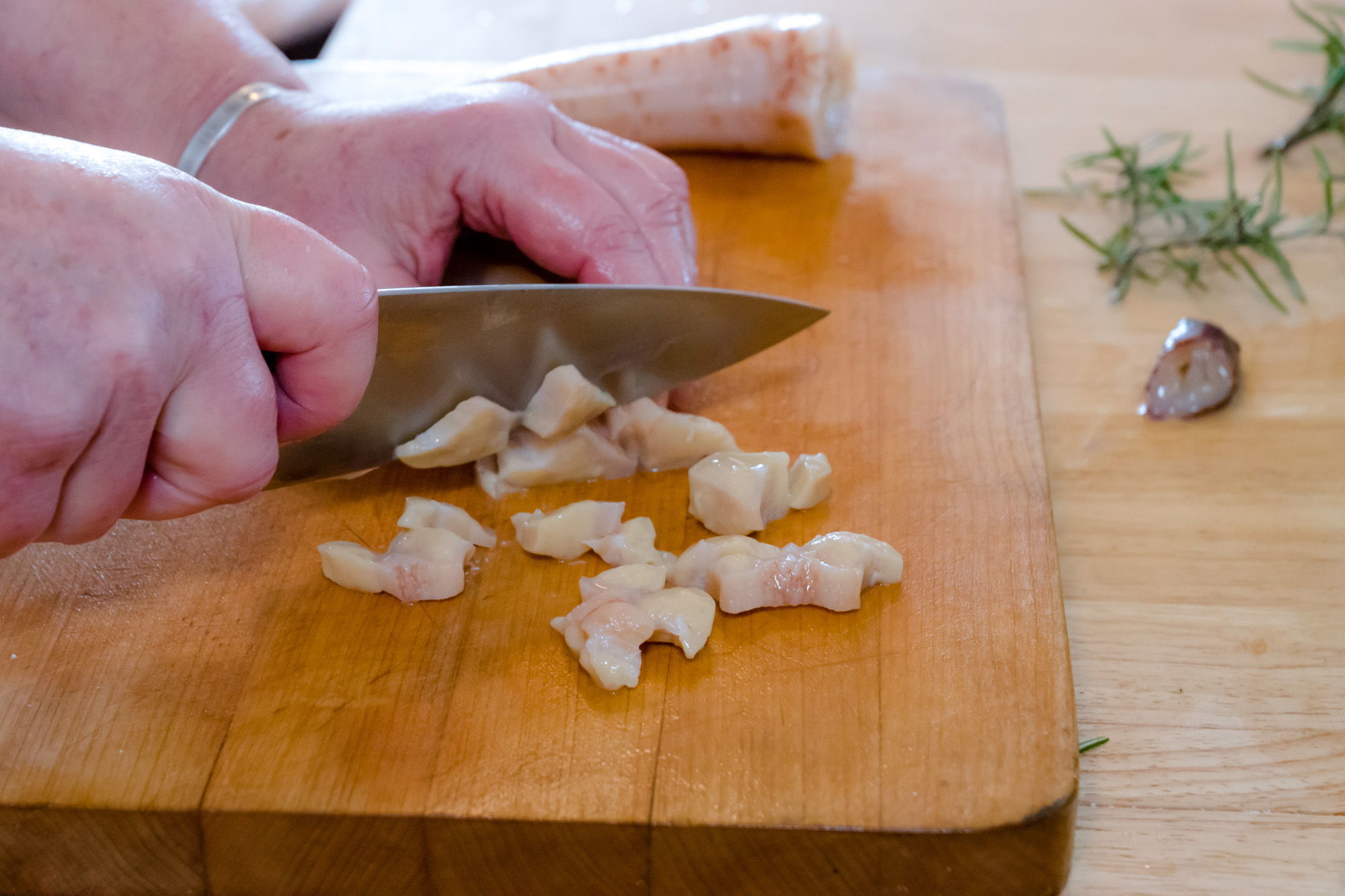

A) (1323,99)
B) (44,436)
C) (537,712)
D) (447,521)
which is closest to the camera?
(44,436)

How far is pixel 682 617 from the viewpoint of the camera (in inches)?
49.9

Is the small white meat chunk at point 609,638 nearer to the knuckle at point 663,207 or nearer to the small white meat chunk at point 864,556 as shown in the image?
the small white meat chunk at point 864,556

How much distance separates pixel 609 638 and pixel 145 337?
0.54 metres

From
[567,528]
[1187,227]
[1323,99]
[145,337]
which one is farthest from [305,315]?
[1323,99]

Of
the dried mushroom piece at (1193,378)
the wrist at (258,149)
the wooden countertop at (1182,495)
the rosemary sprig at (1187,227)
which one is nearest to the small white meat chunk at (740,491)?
the wooden countertop at (1182,495)

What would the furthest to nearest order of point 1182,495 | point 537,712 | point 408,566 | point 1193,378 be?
point 1193,378 < point 1182,495 < point 408,566 < point 537,712

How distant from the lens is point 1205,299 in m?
1.90

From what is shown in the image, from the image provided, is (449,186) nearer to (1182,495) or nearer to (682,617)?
(682,617)

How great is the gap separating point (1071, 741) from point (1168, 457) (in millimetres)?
587

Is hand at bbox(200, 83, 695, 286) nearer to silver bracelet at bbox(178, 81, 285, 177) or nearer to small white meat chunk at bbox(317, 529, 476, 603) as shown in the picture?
silver bracelet at bbox(178, 81, 285, 177)

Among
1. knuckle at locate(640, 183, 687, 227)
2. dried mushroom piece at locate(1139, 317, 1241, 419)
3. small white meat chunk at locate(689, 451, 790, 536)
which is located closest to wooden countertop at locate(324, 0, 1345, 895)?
dried mushroom piece at locate(1139, 317, 1241, 419)

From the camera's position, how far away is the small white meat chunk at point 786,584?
4.24 feet

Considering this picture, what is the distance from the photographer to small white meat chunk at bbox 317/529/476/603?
4.33ft

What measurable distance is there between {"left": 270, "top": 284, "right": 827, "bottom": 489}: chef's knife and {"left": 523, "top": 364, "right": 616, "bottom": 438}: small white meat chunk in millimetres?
28
